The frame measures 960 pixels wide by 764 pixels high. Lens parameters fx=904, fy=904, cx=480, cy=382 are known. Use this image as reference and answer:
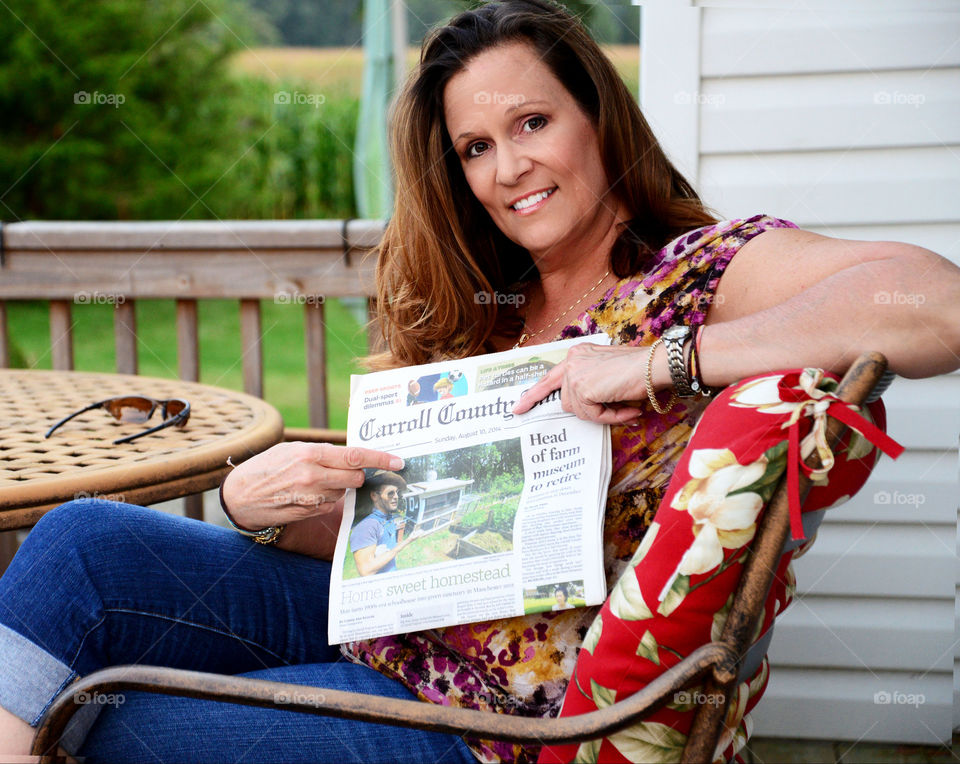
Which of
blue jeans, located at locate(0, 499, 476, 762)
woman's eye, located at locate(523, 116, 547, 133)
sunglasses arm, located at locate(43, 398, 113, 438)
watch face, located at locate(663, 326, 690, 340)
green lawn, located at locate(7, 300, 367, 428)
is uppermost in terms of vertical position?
woman's eye, located at locate(523, 116, 547, 133)

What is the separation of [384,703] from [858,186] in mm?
1575

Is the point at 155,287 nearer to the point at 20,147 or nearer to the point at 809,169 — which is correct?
the point at 809,169

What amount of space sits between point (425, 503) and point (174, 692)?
39 cm

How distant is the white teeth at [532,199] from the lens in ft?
4.94

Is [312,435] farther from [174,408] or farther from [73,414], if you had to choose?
[73,414]

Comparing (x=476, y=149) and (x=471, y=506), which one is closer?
(x=471, y=506)

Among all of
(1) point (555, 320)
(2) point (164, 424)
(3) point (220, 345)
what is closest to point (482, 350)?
(1) point (555, 320)

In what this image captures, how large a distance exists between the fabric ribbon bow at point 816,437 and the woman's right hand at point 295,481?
0.55 metres

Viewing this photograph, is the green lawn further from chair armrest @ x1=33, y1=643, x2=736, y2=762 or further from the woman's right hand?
chair armrest @ x1=33, y1=643, x2=736, y2=762

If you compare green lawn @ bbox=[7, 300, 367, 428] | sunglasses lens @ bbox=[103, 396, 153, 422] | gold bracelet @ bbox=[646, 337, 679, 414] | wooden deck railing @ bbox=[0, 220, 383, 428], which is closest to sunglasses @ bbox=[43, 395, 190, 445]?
sunglasses lens @ bbox=[103, 396, 153, 422]

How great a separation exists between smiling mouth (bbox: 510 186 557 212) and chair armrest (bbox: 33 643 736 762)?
0.84 m

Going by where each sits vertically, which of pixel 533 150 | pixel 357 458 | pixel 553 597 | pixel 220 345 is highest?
pixel 533 150

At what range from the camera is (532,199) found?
59.6 inches

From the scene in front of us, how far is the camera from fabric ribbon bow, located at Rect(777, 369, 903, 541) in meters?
0.88
